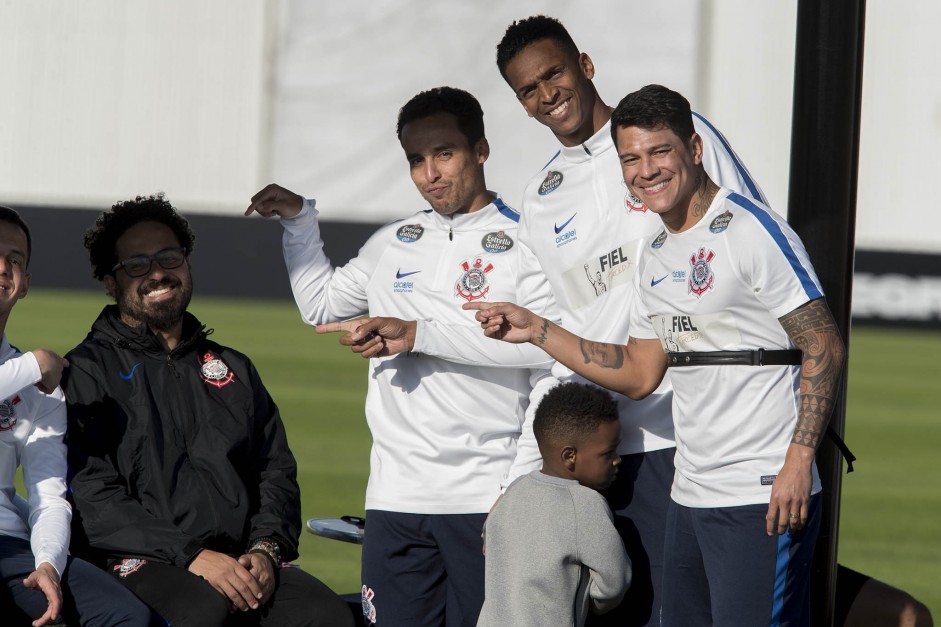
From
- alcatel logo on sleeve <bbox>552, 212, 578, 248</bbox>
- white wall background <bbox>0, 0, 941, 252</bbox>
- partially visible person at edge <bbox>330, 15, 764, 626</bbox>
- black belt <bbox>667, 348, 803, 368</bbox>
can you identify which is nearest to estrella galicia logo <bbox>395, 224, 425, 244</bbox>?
partially visible person at edge <bbox>330, 15, 764, 626</bbox>

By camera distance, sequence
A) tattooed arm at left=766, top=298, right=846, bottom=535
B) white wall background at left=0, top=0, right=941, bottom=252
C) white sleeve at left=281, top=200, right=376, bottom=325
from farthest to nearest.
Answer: white wall background at left=0, top=0, right=941, bottom=252 → white sleeve at left=281, top=200, right=376, bottom=325 → tattooed arm at left=766, top=298, right=846, bottom=535

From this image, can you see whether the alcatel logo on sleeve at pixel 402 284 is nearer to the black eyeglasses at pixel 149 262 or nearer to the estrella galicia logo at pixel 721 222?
the black eyeglasses at pixel 149 262

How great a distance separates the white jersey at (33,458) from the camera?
3662 mm

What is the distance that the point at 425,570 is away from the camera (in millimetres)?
3934

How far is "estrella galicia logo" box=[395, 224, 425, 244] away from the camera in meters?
4.20

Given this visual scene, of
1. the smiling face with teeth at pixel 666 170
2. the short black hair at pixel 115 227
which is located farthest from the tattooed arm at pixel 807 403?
the short black hair at pixel 115 227

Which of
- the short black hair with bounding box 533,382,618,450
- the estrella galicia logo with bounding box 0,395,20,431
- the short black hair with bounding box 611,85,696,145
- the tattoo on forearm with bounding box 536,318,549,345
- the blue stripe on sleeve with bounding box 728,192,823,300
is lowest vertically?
the estrella galicia logo with bounding box 0,395,20,431

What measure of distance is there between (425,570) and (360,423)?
6.67 m

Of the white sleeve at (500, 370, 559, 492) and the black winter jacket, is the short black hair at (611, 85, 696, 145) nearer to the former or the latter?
the white sleeve at (500, 370, 559, 492)

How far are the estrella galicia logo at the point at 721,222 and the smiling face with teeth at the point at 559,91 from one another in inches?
32.8

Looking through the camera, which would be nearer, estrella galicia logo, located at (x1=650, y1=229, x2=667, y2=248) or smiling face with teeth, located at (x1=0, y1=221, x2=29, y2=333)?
estrella galicia logo, located at (x1=650, y1=229, x2=667, y2=248)

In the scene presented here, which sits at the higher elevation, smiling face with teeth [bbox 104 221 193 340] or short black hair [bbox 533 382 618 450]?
smiling face with teeth [bbox 104 221 193 340]

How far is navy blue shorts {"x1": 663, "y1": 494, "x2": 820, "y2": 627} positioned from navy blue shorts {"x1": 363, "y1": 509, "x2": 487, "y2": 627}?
83 centimetres

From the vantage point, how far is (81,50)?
75.7ft
